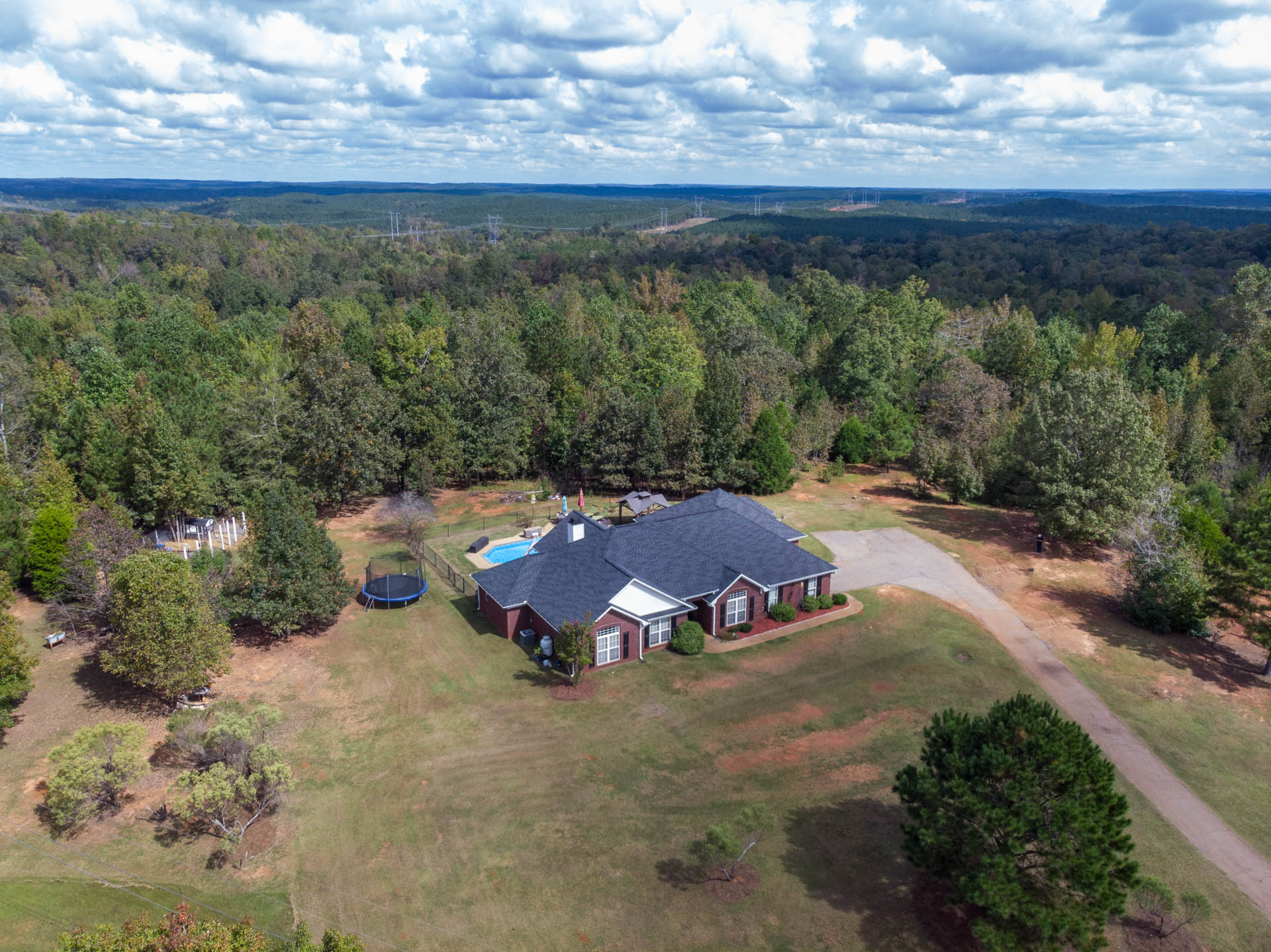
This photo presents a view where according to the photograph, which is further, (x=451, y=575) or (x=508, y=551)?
(x=508, y=551)

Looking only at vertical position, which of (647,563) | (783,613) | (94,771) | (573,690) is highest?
(647,563)

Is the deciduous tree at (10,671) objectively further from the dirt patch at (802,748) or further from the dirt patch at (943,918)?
the dirt patch at (943,918)

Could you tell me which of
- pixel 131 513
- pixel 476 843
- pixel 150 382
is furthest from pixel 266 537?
pixel 150 382

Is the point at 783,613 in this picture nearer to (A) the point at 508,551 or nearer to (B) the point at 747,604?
(B) the point at 747,604

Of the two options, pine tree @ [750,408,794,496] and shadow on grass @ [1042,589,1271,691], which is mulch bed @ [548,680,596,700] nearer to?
shadow on grass @ [1042,589,1271,691]

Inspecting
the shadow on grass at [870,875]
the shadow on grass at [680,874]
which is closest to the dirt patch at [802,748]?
the shadow on grass at [870,875]

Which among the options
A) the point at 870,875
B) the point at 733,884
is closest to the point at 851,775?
the point at 870,875

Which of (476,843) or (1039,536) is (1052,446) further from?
(476,843)
